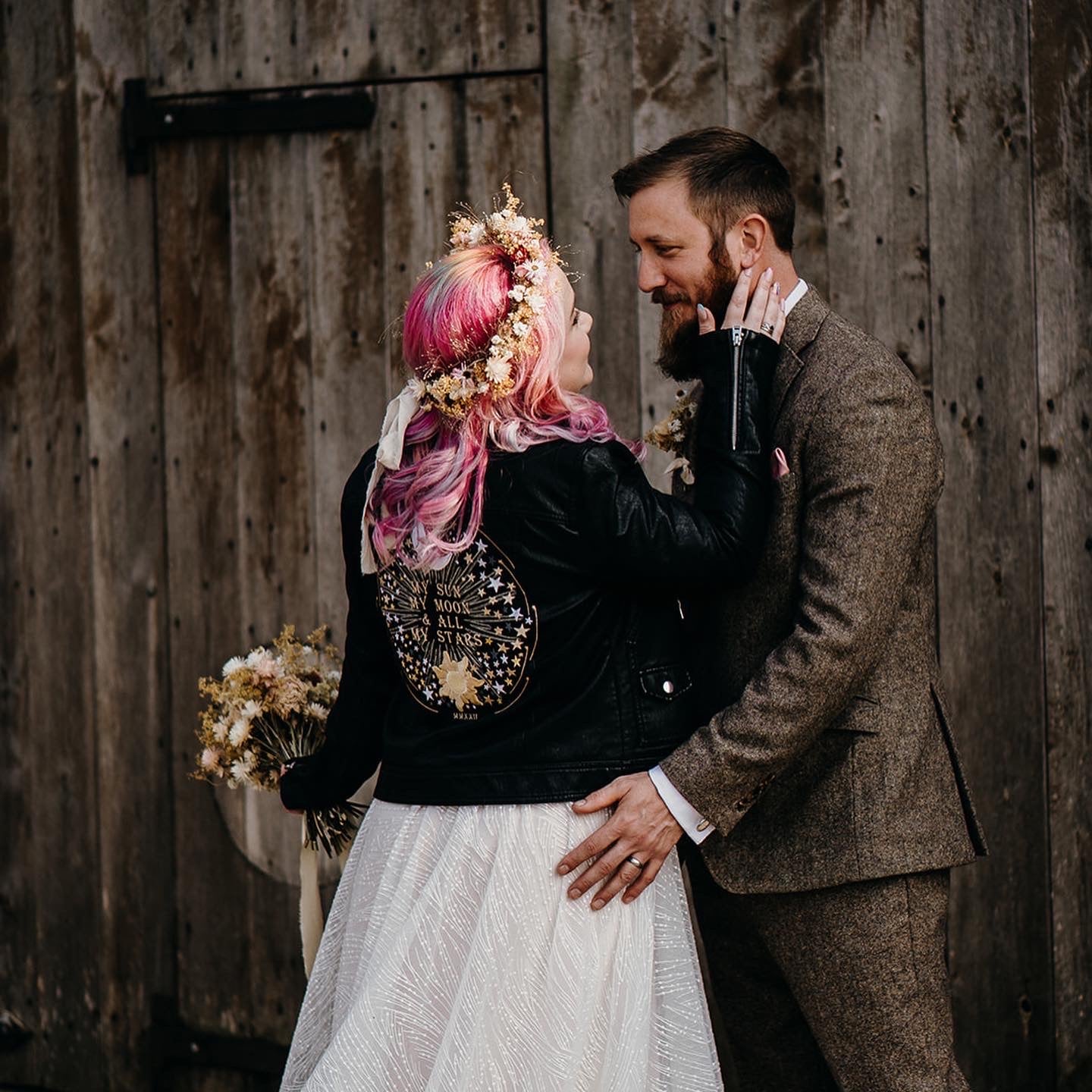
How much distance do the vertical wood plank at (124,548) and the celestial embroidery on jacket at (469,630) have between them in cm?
168

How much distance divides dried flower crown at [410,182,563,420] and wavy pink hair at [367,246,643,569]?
0.6 inches

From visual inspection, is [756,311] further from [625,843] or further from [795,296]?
[625,843]

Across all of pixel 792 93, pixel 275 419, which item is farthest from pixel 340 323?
pixel 792 93

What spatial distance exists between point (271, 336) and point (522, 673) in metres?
1.75

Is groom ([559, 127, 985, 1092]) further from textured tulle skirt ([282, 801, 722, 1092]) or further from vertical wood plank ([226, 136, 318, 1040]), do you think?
vertical wood plank ([226, 136, 318, 1040])

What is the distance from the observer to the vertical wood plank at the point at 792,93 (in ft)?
10.5

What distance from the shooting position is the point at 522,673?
7.34 ft

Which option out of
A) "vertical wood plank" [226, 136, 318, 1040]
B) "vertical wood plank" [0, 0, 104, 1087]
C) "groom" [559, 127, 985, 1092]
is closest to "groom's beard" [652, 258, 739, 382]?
"groom" [559, 127, 985, 1092]

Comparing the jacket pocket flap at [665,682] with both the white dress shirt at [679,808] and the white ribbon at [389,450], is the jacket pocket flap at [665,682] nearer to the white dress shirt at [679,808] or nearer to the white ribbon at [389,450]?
the white dress shirt at [679,808]

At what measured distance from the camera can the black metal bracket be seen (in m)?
3.56

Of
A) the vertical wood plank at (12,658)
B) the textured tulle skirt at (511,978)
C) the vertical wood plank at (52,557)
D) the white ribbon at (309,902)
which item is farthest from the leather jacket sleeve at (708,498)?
the vertical wood plank at (12,658)

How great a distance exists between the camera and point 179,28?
12.1 ft

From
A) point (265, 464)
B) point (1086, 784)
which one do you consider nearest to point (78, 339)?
point (265, 464)

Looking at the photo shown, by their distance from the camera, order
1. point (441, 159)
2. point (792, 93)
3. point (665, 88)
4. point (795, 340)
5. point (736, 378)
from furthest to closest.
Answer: point (441, 159), point (665, 88), point (792, 93), point (795, 340), point (736, 378)
